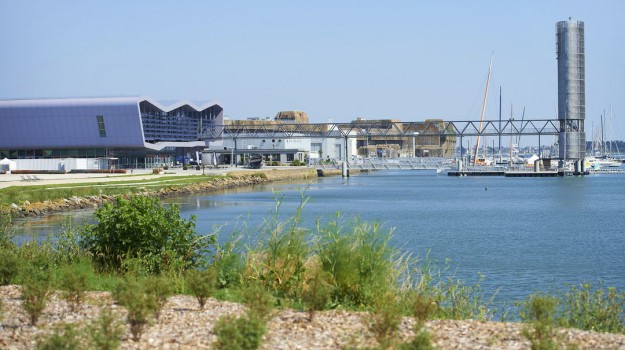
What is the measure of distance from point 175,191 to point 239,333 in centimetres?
5841

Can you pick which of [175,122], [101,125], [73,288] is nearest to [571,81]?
[175,122]

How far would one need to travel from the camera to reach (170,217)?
17.6 meters

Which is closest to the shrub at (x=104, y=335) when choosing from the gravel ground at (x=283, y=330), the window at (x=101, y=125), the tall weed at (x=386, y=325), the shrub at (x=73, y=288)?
the gravel ground at (x=283, y=330)

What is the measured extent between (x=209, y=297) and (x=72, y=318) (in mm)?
2347

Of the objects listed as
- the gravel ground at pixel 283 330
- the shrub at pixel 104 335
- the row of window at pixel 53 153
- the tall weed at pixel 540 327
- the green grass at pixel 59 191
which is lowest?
the green grass at pixel 59 191

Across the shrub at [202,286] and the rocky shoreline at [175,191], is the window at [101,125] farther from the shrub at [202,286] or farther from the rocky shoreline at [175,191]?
the shrub at [202,286]

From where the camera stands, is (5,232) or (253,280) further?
(5,232)

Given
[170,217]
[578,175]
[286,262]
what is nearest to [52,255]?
[170,217]

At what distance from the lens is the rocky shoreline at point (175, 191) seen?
152ft

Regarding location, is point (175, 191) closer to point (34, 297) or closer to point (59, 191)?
point (59, 191)

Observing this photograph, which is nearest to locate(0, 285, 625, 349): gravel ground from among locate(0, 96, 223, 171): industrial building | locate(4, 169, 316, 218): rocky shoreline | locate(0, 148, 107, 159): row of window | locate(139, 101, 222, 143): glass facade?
locate(4, 169, 316, 218): rocky shoreline

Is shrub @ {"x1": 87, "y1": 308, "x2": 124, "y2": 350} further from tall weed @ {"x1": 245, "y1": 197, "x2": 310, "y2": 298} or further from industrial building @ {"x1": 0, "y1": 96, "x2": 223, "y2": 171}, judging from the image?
industrial building @ {"x1": 0, "y1": 96, "x2": 223, "y2": 171}

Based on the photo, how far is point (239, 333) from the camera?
31.6ft

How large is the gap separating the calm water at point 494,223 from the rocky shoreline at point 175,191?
2279 mm
